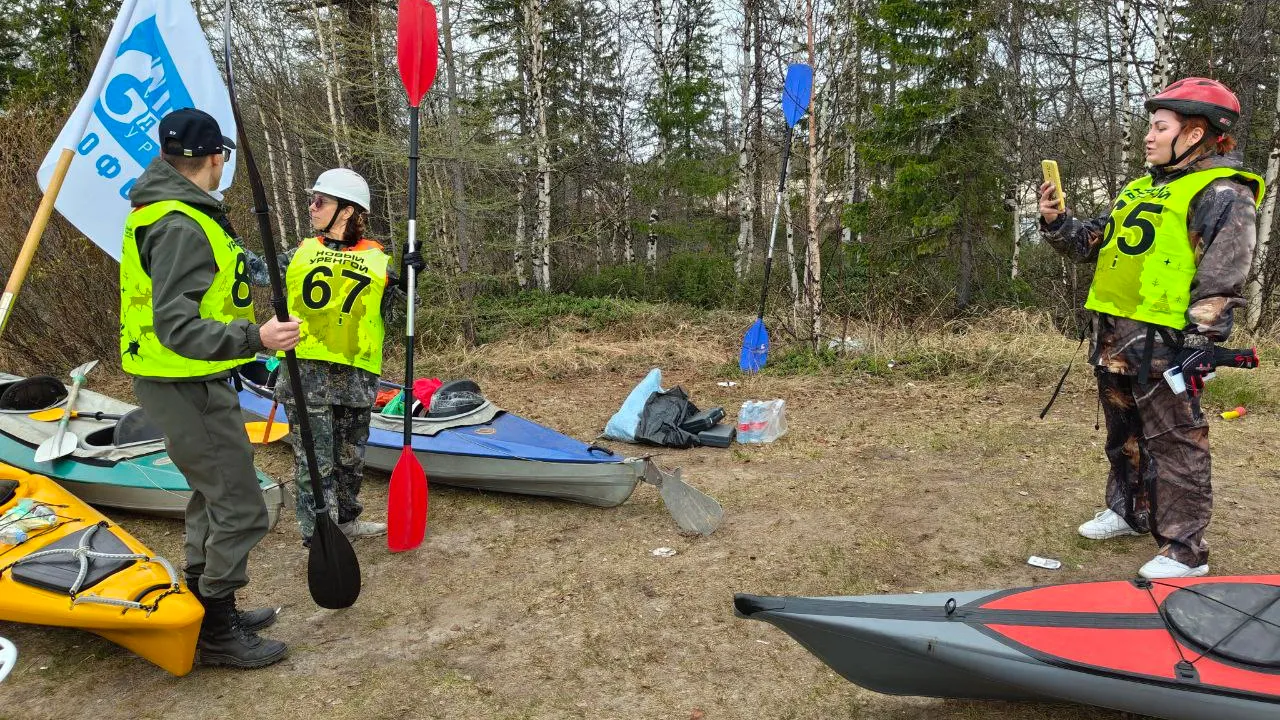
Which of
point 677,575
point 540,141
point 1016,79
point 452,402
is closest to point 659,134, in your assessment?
point 540,141

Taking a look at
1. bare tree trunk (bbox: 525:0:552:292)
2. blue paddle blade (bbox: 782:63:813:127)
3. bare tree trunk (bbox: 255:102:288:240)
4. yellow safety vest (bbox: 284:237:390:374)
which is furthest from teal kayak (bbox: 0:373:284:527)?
bare tree trunk (bbox: 255:102:288:240)

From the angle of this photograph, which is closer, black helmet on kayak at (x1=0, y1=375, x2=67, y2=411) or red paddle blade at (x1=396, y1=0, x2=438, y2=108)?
red paddle blade at (x1=396, y1=0, x2=438, y2=108)

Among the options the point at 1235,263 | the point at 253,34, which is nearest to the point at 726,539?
the point at 1235,263

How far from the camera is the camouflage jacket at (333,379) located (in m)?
→ 3.52

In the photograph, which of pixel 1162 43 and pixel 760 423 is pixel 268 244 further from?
pixel 1162 43

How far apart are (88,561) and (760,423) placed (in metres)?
4.21

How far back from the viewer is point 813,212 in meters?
7.46

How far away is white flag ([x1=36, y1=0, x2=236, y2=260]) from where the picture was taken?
3.22 m

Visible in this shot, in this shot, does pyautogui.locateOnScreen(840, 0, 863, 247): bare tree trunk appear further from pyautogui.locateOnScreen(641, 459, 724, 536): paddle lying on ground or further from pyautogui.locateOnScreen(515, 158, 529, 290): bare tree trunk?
pyautogui.locateOnScreen(641, 459, 724, 536): paddle lying on ground

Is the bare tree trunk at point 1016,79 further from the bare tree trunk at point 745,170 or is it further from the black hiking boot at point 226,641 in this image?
the black hiking boot at point 226,641

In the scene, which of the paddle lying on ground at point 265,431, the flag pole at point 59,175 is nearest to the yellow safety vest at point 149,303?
the flag pole at point 59,175

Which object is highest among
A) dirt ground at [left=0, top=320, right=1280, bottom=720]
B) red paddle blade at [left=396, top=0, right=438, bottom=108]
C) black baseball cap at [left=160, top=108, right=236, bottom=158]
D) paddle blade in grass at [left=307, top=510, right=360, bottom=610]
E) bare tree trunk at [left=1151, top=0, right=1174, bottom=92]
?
bare tree trunk at [left=1151, top=0, right=1174, bottom=92]

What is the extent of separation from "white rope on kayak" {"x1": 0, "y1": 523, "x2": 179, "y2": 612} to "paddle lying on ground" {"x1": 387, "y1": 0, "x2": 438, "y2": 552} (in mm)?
1057

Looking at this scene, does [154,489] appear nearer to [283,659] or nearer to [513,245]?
[283,659]
